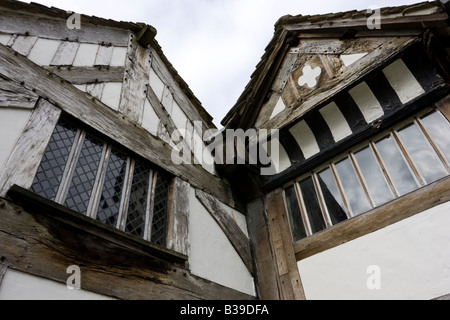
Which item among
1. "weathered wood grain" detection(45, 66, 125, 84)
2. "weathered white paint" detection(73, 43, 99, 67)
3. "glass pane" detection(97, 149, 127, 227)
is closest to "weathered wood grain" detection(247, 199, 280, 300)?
"glass pane" detection(97, 149, 127, 227)

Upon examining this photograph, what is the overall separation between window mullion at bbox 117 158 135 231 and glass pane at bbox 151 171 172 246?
1.33 ft

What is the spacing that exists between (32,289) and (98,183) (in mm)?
1302

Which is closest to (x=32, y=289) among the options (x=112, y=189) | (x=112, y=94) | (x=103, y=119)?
(x=112, y=189)

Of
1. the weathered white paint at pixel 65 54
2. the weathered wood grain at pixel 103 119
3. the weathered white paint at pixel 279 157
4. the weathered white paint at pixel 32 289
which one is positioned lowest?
the weathered white paint at pixel 32 289

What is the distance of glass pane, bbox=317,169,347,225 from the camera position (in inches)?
158

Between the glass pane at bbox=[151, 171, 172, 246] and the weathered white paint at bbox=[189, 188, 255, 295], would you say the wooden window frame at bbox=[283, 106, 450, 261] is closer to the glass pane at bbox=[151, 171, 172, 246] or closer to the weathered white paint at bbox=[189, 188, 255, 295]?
the weathered white paint at bbox=[189, 188, 255, 295]

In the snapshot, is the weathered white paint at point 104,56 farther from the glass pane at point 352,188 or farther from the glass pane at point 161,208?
the glass pane at point 352,188

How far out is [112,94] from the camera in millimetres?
4238

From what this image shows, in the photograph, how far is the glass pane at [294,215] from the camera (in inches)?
170

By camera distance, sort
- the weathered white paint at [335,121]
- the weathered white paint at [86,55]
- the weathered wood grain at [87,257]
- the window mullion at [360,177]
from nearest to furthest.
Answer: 1. the weathered wood grain at [87,257]
2. the window mullion at [360,177]
3. the weathered white paint at [86,55]
4. the weathered white paint at [335,121]

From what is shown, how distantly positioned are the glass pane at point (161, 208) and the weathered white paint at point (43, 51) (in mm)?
1959

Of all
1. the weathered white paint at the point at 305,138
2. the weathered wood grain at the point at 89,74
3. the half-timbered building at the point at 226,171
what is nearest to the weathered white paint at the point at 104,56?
the half-timbered building at the point at 226,171

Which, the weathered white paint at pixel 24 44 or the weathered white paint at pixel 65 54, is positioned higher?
the weathered white paint at pixel 65 54
